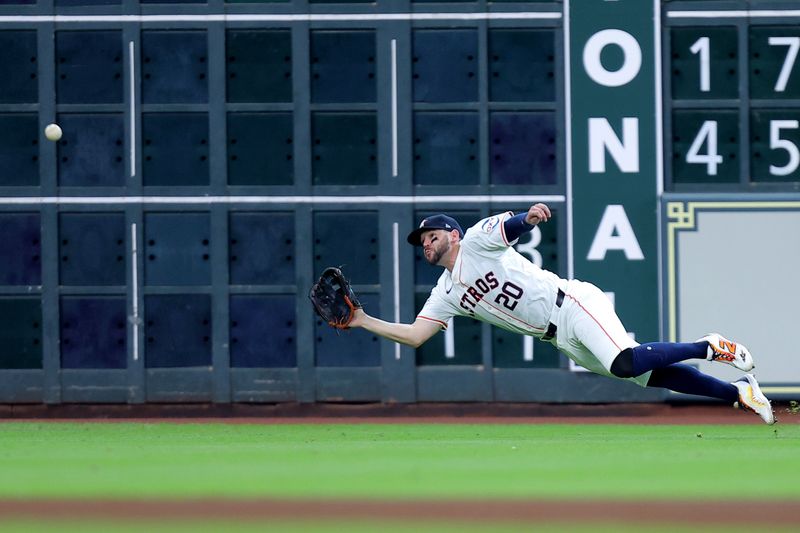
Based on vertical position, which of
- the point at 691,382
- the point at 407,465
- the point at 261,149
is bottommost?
the point at 407,465

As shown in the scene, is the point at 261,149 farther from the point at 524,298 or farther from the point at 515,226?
the point at 515,226

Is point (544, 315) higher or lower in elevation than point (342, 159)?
lower

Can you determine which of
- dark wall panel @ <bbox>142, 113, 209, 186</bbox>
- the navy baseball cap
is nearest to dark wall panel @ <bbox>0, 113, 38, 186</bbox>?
dark wall panel @ <bbox>142, 113, 209, 186</bbox>

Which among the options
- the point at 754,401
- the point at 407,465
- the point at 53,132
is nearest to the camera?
the point at 407,465

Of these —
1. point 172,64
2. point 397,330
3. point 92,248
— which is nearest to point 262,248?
point 92,248

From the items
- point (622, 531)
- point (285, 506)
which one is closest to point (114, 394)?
point (285, 506)

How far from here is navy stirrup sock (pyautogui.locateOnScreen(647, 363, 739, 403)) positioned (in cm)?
950

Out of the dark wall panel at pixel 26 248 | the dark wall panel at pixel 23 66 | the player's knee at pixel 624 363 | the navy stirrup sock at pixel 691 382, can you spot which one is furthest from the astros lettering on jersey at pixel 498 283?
the dark wall panel at pixel 23 66

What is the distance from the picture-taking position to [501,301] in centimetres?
951

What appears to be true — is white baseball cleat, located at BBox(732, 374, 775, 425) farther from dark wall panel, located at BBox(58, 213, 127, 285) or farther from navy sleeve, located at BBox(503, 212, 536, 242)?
dark wall panel, located at BBox(58, 213, 127, 285)

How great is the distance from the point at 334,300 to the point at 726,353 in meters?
2.58

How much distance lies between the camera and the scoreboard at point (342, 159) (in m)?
13.6

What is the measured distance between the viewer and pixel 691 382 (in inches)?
376

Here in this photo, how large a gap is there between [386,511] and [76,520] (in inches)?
49.4
